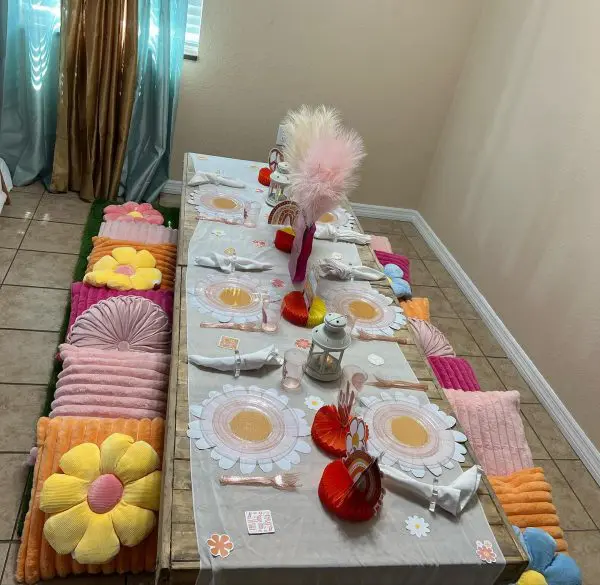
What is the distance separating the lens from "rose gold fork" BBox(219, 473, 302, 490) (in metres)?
1.23

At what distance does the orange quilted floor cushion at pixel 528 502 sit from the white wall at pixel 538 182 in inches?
35.1

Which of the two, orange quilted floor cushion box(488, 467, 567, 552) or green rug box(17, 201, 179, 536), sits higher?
orange quilted floor cushion box(488, 467, 567, 552)

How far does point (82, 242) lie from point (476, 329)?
2171 millimetres

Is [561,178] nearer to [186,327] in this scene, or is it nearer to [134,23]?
[186,327]

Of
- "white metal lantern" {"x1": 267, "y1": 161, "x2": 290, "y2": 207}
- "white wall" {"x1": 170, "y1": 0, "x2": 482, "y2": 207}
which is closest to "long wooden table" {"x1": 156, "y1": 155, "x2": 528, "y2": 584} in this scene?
"white metal lantern" {"x1": 267, "y1": 161, "x2": 290, "y2": 207}

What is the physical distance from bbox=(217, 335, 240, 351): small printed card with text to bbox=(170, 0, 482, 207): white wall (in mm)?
2366

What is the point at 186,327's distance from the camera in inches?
66.1

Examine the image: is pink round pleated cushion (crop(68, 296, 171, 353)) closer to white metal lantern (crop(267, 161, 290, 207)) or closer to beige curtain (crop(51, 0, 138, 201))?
white metal lantern (crop(267, 161, 290, 207))

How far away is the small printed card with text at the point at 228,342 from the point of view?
1.63 meters

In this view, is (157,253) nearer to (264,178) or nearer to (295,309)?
(264,178)

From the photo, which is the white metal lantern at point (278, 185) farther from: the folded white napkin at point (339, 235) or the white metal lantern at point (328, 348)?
the white metal lantern at point (328, 348)

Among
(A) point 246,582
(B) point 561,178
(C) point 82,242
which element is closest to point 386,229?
(B) point 561,178

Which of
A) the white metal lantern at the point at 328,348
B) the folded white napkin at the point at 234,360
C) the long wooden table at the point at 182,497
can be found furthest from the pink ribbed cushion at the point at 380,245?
the folded white napkin at the point at 234,360

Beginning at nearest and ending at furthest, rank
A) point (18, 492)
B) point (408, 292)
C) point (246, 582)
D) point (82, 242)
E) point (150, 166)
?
point (246, 582) → point (18, 492) → point (408, 292) → point (82, 242) → point (150, 166)
